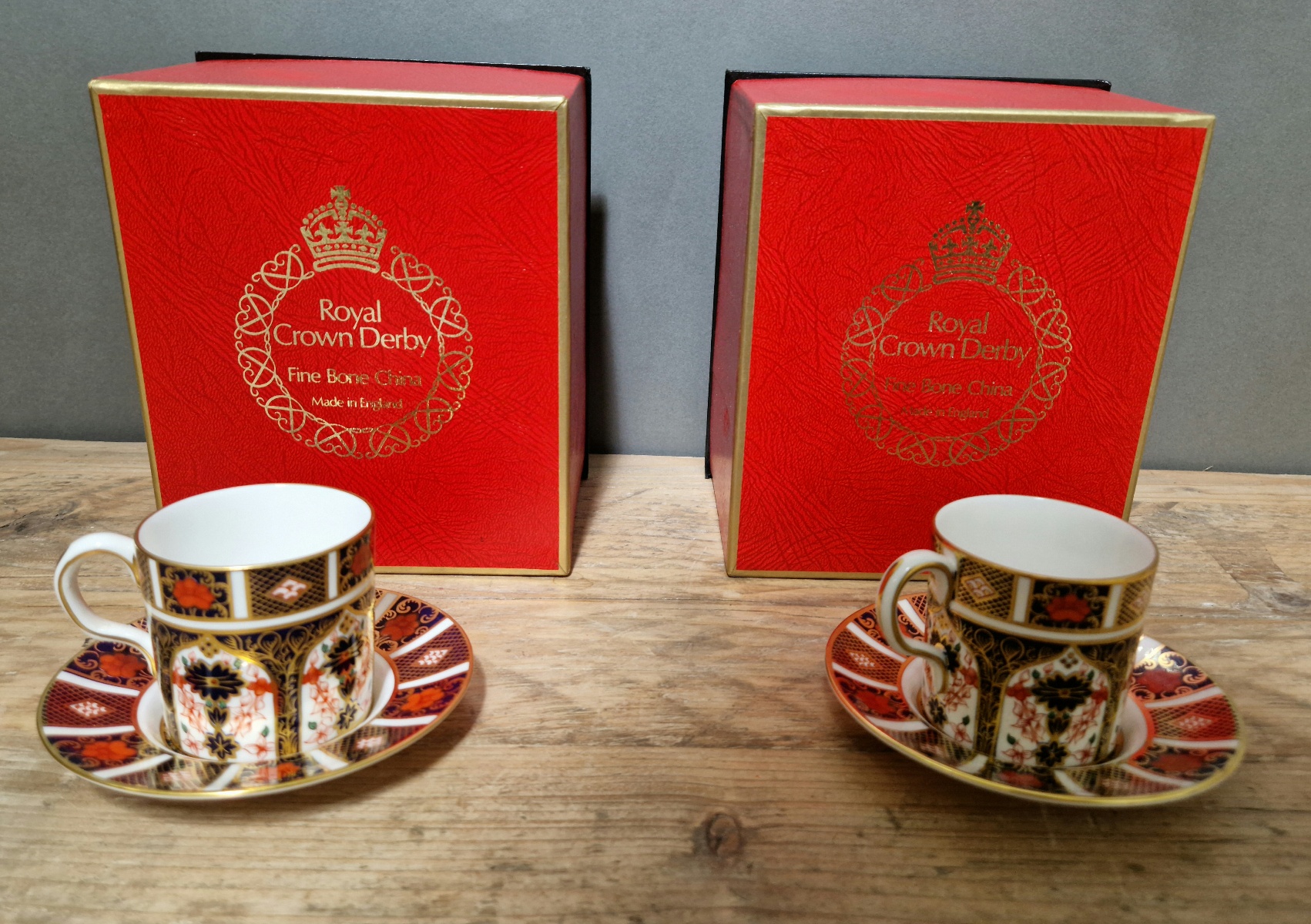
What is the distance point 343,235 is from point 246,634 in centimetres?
27

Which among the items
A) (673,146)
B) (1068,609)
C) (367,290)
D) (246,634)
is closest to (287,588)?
(246,634)

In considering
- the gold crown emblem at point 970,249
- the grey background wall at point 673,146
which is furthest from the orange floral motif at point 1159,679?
the grey background wall at point 673,146

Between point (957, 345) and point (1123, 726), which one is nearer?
point (1123, 726)

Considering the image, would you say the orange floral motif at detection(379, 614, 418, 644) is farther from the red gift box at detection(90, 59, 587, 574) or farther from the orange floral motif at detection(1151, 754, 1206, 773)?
the orange floral motif at detection(1151, 754, 1206, 773)

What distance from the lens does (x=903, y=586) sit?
1.62 feet

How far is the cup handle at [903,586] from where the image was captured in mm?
481

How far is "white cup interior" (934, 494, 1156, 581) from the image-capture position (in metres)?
0.52

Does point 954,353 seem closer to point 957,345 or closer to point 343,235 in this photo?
point 957,345

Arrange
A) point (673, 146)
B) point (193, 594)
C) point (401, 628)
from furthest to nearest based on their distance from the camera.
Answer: point (673, 146) → point (401, 628) → point (193, 594)

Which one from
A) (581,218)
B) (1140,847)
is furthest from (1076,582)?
(581,218)

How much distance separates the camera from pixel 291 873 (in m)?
0.42

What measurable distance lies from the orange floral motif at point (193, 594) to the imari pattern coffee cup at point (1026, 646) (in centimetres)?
31

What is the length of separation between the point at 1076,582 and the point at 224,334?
0.52 meters

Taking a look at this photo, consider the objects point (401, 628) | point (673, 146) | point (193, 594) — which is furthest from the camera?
point (673, 146)
